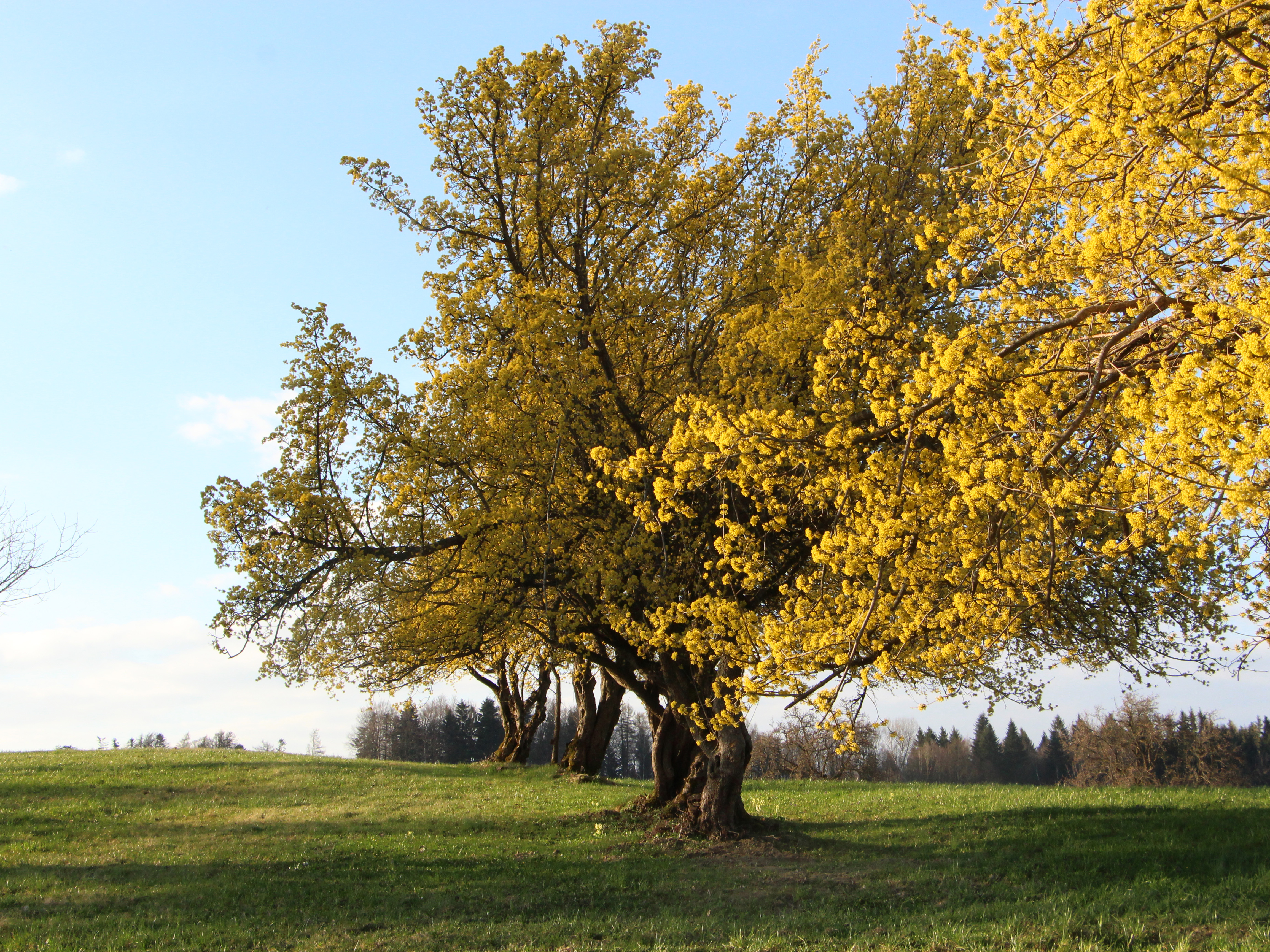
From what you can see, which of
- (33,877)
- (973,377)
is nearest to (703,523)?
(973,377)

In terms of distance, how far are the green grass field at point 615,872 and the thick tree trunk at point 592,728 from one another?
3357mm

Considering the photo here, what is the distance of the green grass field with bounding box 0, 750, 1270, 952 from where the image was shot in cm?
715

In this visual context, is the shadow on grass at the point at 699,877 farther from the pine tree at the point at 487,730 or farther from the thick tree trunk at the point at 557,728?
the pine tree at the point at 487,730

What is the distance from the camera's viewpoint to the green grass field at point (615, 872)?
7.15 meters

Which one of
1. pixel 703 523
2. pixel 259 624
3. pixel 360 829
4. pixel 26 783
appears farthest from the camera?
pixel 26 783

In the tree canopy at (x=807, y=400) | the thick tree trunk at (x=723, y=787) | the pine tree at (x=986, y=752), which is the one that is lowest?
the pine tree at (x=986, y=752)

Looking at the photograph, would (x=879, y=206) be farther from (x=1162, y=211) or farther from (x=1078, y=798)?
(x=1078, y=798)

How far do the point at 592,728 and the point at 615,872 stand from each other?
11.0 m

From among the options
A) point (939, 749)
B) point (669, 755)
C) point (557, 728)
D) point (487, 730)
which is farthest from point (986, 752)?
point (669, 755)

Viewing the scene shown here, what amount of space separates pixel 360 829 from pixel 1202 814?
12594mm

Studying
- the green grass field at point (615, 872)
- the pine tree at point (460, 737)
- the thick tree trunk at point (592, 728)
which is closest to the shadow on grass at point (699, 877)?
the green grass field at point (615, 872)

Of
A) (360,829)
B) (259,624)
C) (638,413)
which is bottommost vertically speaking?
(360,829)

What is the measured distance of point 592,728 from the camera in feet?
68.5

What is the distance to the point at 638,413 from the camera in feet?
38.4
